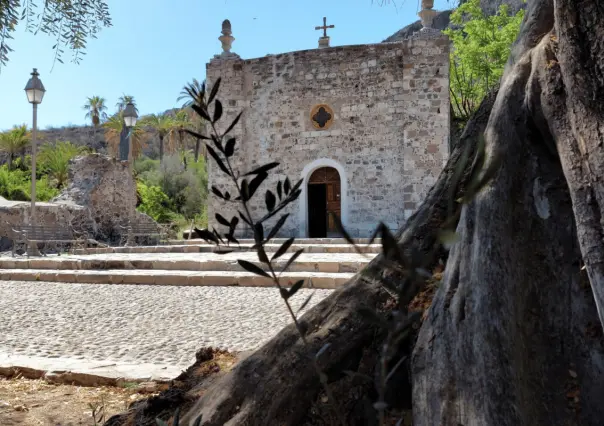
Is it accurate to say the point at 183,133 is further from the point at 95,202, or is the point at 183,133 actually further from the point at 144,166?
the point at 95,202

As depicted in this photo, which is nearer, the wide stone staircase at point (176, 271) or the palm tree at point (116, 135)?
the wide stone staircase at point (176, 271)

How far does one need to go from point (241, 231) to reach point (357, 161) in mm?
4244

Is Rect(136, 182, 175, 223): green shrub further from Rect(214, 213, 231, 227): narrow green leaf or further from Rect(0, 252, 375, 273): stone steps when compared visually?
Rect(214, 213, 231, 227): narrow green leaf

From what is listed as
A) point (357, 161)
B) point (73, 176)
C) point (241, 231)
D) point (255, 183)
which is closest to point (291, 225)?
point (241, 231)

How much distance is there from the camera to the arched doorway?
16.4 meters

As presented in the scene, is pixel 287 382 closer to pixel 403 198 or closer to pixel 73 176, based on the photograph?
pixel 403 198

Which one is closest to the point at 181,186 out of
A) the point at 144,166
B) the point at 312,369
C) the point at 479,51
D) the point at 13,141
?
the point at 144,166

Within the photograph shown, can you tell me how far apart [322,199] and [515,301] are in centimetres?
1570

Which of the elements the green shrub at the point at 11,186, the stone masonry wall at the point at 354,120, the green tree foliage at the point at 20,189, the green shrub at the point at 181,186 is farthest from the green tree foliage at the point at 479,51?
the green shrub at the point at 11,186

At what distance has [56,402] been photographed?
3182 mm

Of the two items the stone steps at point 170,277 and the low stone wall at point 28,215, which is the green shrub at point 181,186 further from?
the stone steps at point 170,277

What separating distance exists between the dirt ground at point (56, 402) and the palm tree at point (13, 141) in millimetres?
36098

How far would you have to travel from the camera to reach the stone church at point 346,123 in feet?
50.2

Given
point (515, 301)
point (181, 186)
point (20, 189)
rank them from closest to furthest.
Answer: point (515, 301), point (20, 189), point (181, 186)
